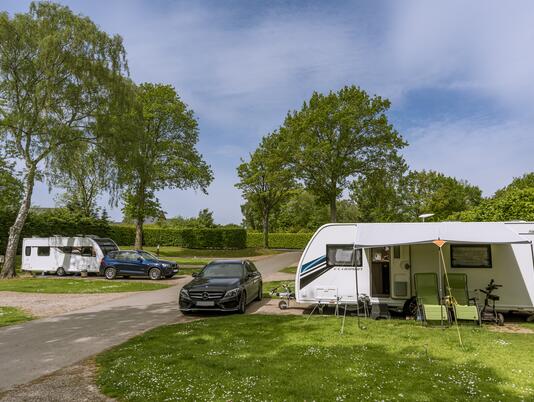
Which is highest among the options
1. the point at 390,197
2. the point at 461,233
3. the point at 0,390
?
the point at 390,197

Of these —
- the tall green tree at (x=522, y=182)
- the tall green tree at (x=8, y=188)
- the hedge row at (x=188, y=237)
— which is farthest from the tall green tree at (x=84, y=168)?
the tall green tree at (x=522, y=182)

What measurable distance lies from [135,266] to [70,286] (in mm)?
3905

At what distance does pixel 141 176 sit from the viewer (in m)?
25.7

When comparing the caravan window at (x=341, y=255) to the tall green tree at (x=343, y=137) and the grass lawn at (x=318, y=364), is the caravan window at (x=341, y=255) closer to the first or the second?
the grass lawn at (x=318, y=364)

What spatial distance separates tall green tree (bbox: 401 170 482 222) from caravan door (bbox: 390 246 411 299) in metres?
36.5

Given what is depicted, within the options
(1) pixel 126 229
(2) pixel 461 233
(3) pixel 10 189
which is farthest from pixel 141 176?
(1) pixel 126 229

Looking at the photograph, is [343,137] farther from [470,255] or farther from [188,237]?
[188,237]

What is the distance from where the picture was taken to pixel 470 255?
11258 mm

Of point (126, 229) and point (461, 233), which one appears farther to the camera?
point (126, 229)

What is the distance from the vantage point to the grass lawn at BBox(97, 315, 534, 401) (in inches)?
214

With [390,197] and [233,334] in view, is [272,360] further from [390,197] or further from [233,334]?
[390,197]

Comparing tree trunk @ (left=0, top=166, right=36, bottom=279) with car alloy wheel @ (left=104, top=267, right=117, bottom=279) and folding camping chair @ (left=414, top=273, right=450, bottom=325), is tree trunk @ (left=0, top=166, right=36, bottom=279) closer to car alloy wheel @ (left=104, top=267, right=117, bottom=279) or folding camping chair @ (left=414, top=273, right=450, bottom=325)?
car alloy wheel @ (left=104, top=267, right=117, bottom=279)


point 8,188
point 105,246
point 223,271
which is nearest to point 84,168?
point 105,246

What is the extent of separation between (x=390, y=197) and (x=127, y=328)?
24853mm
